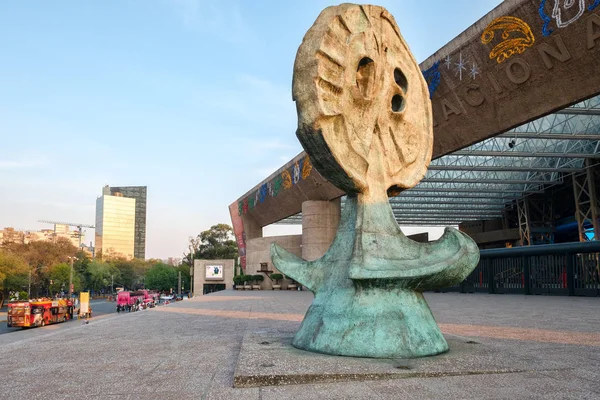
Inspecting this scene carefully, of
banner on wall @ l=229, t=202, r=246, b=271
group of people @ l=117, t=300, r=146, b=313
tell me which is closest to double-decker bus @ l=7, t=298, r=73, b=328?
group of people @ l=117, t=300, r=146, b=313

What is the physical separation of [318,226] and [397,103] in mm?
27435

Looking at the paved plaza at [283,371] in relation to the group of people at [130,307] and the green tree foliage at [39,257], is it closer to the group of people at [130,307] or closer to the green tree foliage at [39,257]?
the group of people at [130,307]

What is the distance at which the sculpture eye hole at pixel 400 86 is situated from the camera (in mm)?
8188

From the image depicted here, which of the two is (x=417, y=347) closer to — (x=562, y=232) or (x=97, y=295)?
(x=562, y=232)

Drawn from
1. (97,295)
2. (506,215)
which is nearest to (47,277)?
(97,295)

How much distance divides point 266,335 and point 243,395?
3846mm

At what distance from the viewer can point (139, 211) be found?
18875 centimetres

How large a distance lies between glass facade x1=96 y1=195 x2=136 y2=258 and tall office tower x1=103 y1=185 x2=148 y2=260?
610 centimetres

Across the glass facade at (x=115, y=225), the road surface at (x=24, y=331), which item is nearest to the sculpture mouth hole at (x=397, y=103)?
the road surface at (x=24, y=331)

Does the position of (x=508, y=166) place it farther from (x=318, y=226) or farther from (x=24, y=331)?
(x=24, y=331)

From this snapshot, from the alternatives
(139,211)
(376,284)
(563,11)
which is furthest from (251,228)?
(139,211)

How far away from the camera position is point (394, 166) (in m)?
7.79

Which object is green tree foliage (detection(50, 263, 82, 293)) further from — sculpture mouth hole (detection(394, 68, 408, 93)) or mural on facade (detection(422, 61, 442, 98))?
sculpture mouth hole (detection(394, 68, 408, 93))

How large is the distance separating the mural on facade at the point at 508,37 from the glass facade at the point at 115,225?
166662 millimetres
